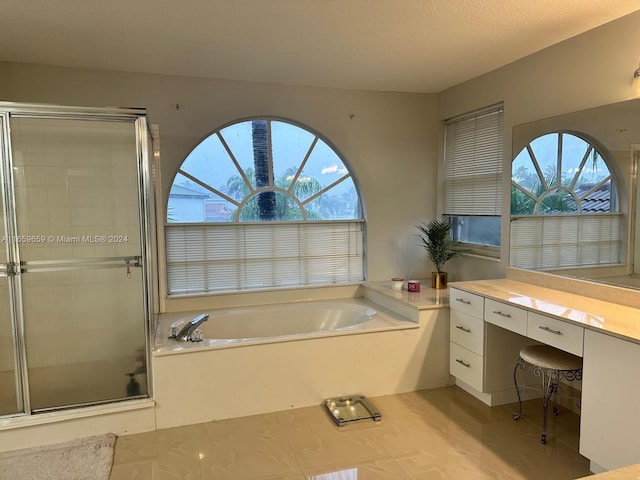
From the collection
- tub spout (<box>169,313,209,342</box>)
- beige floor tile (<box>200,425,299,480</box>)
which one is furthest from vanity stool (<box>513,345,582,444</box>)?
tub spout (<box>169,313,209,342</box>)

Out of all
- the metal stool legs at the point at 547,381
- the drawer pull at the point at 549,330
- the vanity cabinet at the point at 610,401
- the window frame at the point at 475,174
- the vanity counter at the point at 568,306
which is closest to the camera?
the vanity cabinet at the point at 610,401

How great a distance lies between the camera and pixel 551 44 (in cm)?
294

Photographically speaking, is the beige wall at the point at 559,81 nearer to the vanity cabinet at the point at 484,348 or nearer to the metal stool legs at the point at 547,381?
the vanity cabinet at the point at 484,348

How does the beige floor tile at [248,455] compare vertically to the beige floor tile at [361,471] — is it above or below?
below

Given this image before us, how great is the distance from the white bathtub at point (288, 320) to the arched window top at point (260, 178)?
0.82 meters

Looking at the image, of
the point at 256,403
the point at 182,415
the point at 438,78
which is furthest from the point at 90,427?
the point at 438,78

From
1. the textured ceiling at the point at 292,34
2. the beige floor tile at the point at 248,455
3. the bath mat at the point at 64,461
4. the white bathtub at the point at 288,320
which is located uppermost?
the textured ceiling at the point at 292,34

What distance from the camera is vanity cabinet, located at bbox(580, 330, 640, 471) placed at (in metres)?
1.85

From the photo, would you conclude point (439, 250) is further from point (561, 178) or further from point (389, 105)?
point (389, 105)

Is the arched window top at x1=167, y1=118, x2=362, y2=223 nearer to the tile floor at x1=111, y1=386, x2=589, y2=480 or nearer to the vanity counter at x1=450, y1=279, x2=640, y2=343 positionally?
the vanity counter at x1=450, y1=279, x2=640, y2=343

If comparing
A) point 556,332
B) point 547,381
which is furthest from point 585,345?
point 547,381

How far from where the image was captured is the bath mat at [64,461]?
7.36 ft

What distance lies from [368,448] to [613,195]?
2063mm

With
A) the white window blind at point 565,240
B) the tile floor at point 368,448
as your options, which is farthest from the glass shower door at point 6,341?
the white window blind at point 565,240
